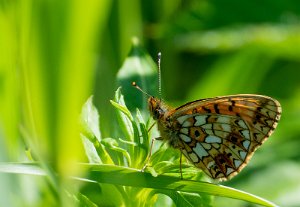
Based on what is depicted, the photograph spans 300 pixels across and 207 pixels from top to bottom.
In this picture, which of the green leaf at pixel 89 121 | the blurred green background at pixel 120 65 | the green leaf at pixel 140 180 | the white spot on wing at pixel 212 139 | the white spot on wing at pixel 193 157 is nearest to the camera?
the green leaf at pixel 140 180

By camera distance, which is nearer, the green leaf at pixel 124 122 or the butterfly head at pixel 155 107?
the green leaf at pixel 124 122

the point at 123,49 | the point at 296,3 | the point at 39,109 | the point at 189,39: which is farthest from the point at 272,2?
the point at 39,109

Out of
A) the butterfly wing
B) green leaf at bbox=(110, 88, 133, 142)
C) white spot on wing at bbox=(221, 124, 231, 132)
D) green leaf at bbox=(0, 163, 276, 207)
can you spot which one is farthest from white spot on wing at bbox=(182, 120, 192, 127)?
green leaf at bbox=(0, 163, 276, 207)

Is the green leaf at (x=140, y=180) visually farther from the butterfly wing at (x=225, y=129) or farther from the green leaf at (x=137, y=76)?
the green leaf at (x=137, y=76)

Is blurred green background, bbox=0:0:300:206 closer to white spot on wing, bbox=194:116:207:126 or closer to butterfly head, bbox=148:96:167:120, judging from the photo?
butterfly head, bbox=148:96:167:120

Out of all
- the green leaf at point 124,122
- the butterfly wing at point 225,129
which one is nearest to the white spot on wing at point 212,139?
the butterfly wing at point 225,129

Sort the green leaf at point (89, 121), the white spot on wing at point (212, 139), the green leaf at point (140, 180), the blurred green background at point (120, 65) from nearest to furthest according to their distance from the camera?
1. the green leaf at point (140, 180)
2. the green leaf at point (89, 121)
3. the blurred green background at point (120, 65)
4. the white spot on wing at point (212, 139)

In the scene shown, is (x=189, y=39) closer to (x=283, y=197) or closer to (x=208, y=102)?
(x=283, y=197)

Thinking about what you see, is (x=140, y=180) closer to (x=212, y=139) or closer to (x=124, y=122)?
(x=124, y=122)
